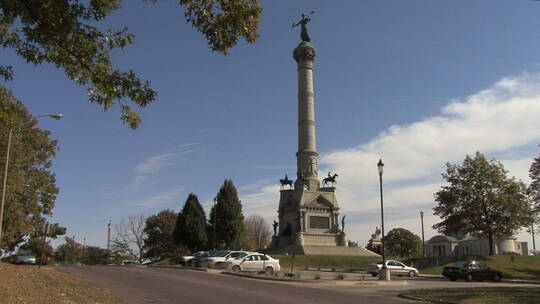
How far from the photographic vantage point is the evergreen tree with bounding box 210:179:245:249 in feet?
210

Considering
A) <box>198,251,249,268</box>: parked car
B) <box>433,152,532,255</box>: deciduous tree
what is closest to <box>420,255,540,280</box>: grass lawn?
<box>433,152,532,255</box>: deciduous tree

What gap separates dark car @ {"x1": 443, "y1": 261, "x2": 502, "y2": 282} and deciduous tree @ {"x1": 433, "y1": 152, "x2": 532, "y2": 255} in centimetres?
1679

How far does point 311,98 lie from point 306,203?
14.3 metres

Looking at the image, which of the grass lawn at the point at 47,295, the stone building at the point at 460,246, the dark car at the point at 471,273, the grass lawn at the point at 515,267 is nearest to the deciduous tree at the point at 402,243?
the stone building at the point at 460,246

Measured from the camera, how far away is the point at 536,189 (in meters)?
41.9

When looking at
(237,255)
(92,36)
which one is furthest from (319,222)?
(92,36)

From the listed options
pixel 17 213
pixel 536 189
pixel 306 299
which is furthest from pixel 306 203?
pixel 306 299

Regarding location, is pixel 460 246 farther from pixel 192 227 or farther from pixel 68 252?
pixel 68 252

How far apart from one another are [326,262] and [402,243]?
64.9m

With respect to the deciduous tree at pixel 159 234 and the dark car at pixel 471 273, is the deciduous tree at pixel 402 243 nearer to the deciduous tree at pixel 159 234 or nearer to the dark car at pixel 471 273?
the deciduous tree at pixel 159 234

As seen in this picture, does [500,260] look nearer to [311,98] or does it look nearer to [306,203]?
[306,203]

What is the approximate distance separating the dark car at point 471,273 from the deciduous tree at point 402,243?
75599 millimetres

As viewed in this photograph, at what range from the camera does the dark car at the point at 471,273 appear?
3281cm

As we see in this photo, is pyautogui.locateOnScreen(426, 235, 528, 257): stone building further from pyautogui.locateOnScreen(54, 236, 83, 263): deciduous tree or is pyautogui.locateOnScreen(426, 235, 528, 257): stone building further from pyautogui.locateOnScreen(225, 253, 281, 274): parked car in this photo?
pyautogui.locateOnScreen(54, 236, 83, 263): deciduous tree
